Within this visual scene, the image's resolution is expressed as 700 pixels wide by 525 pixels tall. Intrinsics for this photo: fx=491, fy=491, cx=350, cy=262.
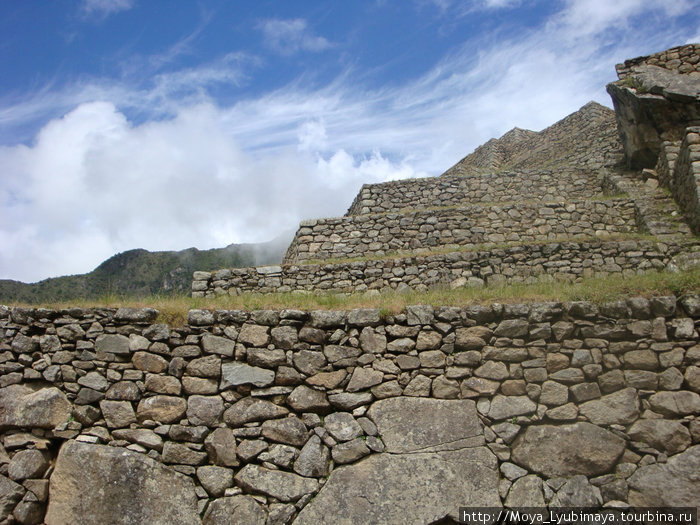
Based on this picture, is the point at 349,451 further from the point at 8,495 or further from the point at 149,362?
the point at 8,495

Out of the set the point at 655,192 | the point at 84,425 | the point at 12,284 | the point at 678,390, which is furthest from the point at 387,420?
the point at 12,284

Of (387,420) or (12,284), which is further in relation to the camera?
(12,284)

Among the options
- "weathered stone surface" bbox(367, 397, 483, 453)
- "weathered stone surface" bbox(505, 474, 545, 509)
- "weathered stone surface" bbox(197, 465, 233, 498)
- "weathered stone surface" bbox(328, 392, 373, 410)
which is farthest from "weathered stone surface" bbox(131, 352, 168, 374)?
"weathered stone surface" bbox(505, 474, 545, 509)

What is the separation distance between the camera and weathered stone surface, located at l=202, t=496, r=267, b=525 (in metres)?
5.84

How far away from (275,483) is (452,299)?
3.44 meters

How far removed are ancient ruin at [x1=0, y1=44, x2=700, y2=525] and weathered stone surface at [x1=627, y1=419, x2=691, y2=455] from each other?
0.02 meters

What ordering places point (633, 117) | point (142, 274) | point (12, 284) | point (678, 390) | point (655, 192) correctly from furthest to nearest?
point (142, 274)
point (12, 284)
point (633, 117)
point (655, 192)
point (678, 390)

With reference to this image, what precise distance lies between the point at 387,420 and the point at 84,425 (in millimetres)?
4052

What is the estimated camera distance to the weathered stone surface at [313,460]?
6043 mm

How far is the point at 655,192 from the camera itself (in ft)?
43.4

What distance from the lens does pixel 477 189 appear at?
16.5m

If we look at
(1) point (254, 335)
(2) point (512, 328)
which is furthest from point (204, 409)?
(2) point (512, 328)

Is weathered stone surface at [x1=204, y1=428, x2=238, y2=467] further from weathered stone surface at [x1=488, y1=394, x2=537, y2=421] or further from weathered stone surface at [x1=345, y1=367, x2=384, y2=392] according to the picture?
weathered stone surface at [x1=488, y1=394, x2=537, y2=421]

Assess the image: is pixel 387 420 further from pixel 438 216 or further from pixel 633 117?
pixel 633 117
